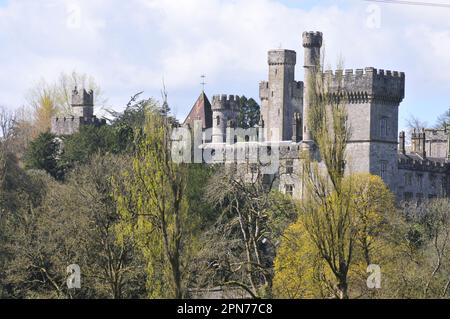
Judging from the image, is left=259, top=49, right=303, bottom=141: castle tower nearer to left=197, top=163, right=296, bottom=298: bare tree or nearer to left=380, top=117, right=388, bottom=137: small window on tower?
left=380, top=117, right=388, bottom=137: small window on tower

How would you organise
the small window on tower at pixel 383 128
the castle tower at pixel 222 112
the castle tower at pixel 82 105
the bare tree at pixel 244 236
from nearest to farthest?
1. the bare tree at pixel 244 236
2. the small window on tower at pixel 383 128
3. the castle tower at pixel 82 105
4. the castle tower at pixel 222 112

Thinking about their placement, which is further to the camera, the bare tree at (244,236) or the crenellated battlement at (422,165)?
the crenellated battlement at (422,165)

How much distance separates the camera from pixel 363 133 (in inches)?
2586

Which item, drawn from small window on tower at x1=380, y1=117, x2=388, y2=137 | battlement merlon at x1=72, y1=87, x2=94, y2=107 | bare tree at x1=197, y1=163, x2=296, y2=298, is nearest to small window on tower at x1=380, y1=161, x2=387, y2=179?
small window on tower at x1=380, y1=117, x2=388, y2=137

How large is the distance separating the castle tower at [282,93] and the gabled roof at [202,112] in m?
7.63

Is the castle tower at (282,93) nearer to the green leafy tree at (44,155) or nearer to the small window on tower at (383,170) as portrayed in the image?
the small window on tower at (383,170)

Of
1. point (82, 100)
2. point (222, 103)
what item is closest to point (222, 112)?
point (222, 103)

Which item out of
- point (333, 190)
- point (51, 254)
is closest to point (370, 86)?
point (51, 254)

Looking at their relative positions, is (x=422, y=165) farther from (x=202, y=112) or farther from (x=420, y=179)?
(x=202, y=112)

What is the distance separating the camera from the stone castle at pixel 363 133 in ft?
215

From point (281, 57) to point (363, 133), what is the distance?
666 inches

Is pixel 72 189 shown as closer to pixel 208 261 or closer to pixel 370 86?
pixel 208 261

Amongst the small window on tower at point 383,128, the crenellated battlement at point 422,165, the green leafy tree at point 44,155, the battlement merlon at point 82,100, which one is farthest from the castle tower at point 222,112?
the small window on tower at point 383,128

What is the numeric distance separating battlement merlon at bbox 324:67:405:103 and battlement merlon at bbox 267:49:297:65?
14.9 m
